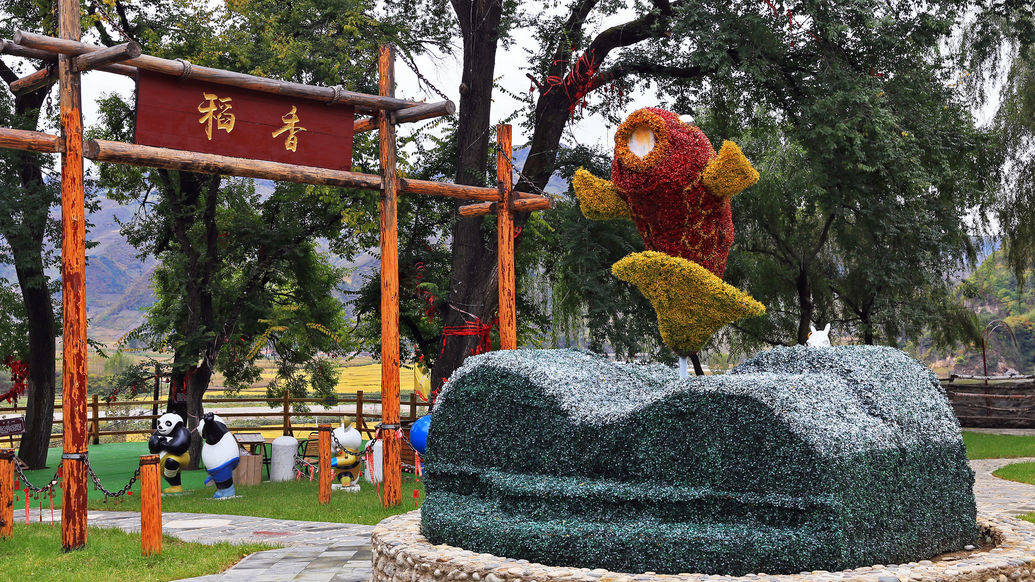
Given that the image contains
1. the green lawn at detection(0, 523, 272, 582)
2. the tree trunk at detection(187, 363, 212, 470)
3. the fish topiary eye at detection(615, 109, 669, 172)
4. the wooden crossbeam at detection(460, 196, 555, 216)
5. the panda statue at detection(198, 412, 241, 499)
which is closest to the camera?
the green lawn at detection(0, 523, 272, 582)

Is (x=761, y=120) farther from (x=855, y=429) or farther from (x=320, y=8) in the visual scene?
(x=855, y=429)

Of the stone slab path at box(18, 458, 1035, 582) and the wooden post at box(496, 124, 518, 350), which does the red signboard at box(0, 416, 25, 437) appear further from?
the wooden post at box(496, 124, 518, 350)

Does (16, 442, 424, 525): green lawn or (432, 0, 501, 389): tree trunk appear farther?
(432, 0, 501, 389): tree trunk

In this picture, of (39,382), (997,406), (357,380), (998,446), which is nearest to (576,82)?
(39,382)

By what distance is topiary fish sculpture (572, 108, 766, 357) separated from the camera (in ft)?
24.1

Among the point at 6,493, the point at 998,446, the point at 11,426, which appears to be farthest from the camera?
the point at 998,446

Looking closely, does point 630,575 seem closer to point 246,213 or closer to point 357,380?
point 246,213

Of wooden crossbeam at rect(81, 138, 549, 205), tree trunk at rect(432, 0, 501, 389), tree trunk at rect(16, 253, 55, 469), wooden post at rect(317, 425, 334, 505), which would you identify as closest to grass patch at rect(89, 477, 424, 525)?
wooden post at rect(317, 425, 334, 505)

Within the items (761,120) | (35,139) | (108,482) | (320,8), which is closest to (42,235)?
(108,482)

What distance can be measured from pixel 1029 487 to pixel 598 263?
7114mm

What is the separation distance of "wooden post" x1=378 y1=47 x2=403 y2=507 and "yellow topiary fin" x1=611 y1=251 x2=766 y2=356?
3.11m

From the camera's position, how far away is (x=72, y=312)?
718 centimetres

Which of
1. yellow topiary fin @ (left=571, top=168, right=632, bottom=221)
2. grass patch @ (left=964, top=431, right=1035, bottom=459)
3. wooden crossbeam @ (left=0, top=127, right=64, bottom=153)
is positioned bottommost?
grass patch @ (left=964, top=431, right=1035, bottom=459)

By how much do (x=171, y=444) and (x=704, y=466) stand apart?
377 inches
